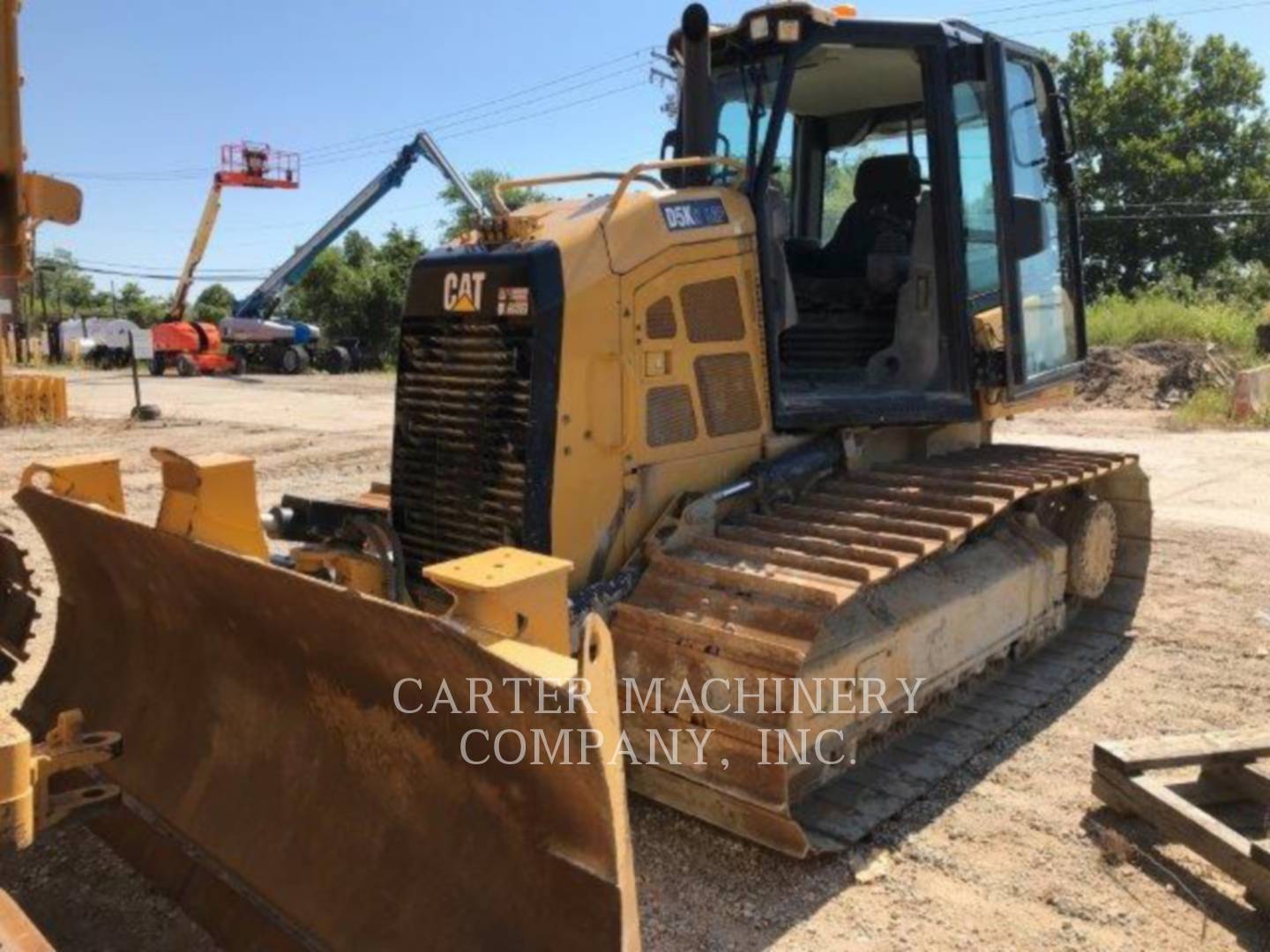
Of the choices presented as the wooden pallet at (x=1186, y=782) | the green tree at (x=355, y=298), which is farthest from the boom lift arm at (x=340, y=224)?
the wooden pallet at (x=1186, y=782)

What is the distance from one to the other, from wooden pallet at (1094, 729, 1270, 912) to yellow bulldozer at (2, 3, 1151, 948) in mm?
642

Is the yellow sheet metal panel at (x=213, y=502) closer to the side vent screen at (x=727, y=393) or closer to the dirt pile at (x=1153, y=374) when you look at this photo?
the side vent screen at (x=727, y=393)

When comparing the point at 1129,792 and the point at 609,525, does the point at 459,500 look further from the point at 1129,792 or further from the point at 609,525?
the point at 1129,792

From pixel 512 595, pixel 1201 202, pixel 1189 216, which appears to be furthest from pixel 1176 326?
pixel 512 595

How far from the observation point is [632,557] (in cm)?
403

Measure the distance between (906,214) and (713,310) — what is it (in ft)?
6.55

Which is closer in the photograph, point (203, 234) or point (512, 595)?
point (512, 595)

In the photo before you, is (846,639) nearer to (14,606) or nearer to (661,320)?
(661,320)

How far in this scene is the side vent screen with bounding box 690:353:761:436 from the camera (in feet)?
14.1

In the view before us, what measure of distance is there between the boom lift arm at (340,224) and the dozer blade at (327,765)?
20788 millimetres

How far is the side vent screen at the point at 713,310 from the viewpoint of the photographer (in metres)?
4.21

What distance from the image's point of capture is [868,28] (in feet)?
15.1

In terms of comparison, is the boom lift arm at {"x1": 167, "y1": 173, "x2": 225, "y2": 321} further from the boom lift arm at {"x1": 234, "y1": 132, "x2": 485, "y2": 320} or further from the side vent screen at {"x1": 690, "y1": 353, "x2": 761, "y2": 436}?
the side vent screen at {"x1": 690, "y1": 353, "x2": 761, "y2": 436}

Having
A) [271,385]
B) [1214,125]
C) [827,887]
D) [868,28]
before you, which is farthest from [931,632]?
[1214,125]
